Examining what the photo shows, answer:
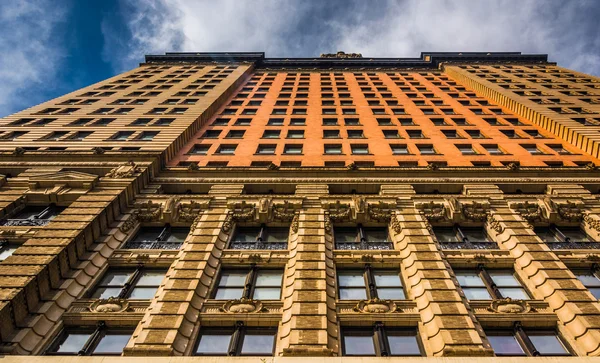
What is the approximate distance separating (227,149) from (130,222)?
12.2m

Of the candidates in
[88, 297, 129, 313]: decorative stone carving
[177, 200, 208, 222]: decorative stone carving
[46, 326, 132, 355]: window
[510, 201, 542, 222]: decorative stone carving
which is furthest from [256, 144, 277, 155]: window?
[46, 326, 132, 355]: window

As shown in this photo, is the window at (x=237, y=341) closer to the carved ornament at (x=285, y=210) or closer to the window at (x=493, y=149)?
the carved ornament at (x=285, y=210)

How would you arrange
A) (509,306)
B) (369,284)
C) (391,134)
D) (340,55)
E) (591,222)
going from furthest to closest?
(340,55)
(391,134)
(591,222)
(369,284)
(509,306)

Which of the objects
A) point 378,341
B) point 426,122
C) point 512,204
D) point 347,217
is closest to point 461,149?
point 426,122

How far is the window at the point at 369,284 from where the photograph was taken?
14.6m

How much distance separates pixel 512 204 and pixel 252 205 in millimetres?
13512

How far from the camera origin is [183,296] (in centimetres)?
1356

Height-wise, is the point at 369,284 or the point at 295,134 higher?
the point at 295,134

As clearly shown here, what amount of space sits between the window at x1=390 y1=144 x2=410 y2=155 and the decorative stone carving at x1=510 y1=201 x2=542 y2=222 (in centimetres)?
985

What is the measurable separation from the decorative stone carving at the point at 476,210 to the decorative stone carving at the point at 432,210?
3.47ft

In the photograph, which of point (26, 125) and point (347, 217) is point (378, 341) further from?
point (26, 125)

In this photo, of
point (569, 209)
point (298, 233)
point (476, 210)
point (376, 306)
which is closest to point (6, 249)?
point (298, 233)

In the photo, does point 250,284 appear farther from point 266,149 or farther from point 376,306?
point 266,149

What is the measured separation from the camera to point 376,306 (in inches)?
532
